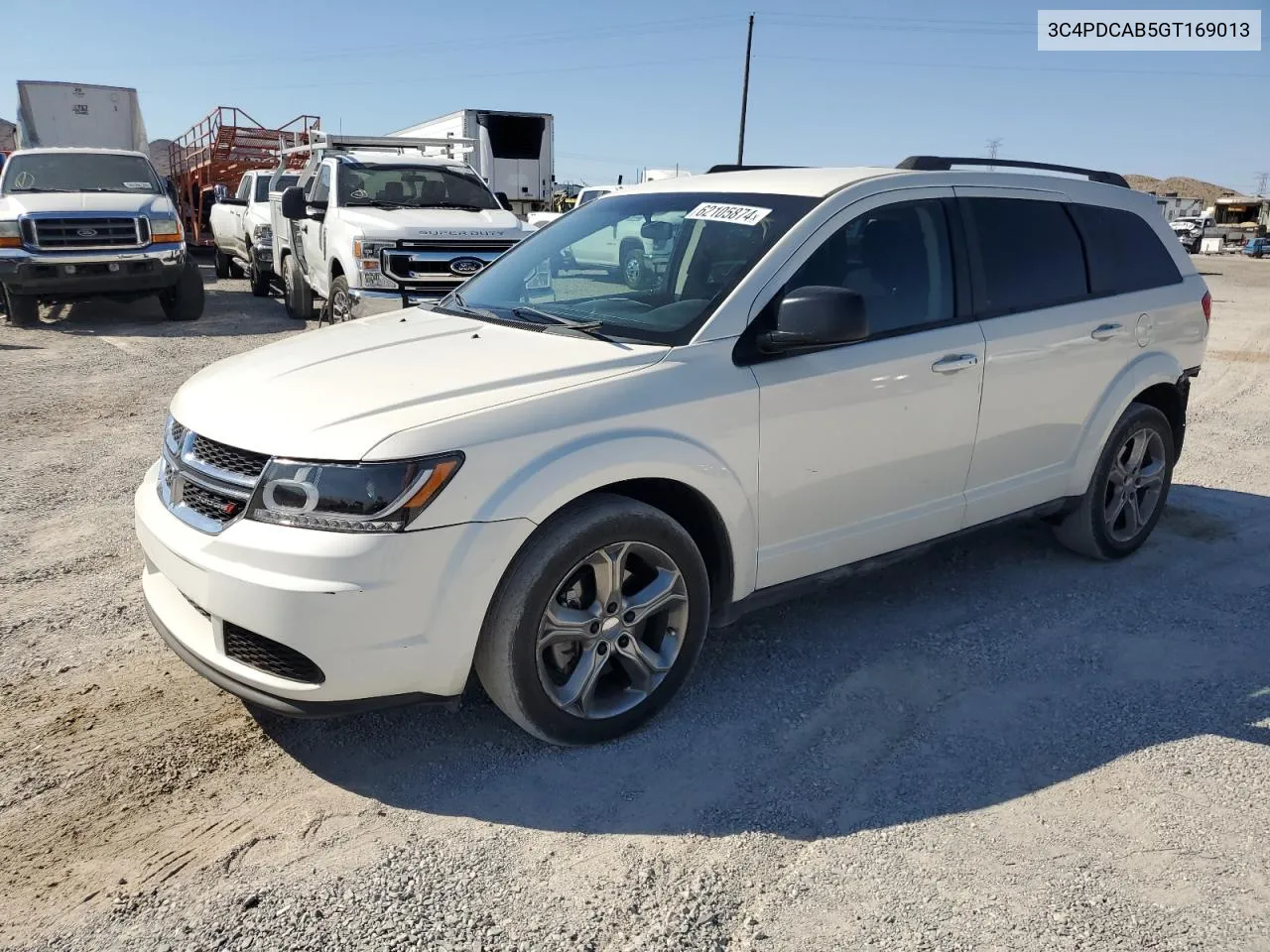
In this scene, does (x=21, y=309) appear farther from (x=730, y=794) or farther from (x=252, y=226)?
(x=730, y=794)

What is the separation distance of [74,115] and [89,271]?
30.3 ft

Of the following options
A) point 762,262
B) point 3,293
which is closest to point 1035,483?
point 762,262

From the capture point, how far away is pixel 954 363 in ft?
12.8

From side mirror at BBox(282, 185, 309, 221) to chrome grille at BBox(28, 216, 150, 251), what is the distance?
11.5 ft

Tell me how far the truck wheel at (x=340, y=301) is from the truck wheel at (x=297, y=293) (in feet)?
8.77

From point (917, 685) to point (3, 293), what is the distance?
14.1 metres

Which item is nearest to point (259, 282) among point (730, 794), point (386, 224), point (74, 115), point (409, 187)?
point (74, 115)

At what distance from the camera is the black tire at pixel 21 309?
507 inches

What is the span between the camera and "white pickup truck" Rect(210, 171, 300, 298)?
1582 centimetres

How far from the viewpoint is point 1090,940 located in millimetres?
2465

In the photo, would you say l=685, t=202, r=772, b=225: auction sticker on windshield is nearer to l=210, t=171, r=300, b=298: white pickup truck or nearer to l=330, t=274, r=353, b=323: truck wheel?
l=330, t=274, r=353, b=323: truck wheel

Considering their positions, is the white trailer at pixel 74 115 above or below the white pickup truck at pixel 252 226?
above

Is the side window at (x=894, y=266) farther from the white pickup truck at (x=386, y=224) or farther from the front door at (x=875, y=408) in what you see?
the white pickup truck at (x=386, y=224)

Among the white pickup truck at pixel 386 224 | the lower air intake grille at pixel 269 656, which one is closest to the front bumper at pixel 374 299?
the white pickup truck at pixel 386 224
